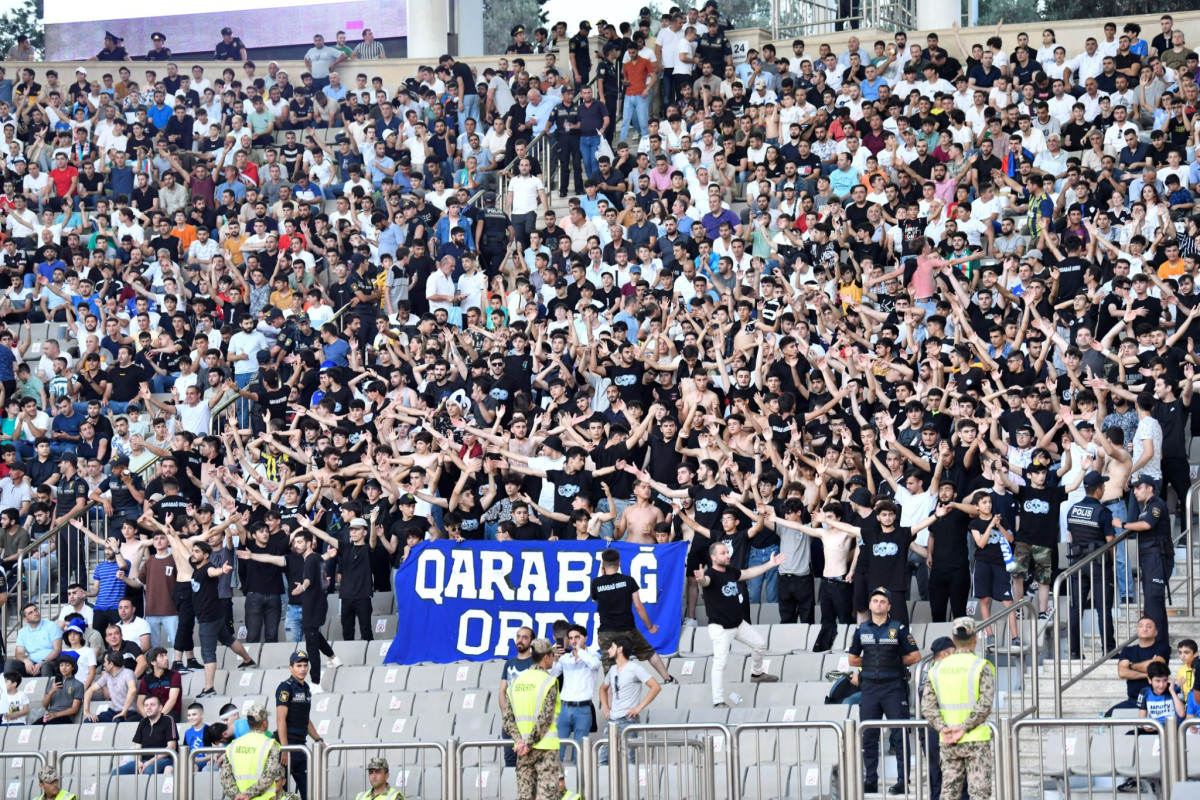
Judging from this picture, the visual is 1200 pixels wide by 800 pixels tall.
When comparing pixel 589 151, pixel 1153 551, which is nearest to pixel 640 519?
pixel 1153 551

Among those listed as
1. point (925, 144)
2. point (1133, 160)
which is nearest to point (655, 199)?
point (925, 144)

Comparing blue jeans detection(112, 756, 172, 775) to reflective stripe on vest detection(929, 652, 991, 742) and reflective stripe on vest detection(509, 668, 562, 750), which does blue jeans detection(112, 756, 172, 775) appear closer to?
reflective stripe on vest detection(509, 668, 562, 750)

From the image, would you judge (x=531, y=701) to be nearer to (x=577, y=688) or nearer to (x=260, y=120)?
(x=577, y=688)

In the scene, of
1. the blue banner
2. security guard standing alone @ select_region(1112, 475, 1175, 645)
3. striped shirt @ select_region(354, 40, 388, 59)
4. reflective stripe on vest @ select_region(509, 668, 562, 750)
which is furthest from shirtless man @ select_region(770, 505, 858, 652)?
striped shirt @ select_region(354, 40, 388, 59)

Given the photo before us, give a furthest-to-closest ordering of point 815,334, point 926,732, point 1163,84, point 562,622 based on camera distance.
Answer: point 1163,84 < point 815,334 < point 562,622 < point 926,732

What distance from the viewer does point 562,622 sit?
16.5 meters

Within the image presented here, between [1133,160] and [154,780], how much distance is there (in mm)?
14520

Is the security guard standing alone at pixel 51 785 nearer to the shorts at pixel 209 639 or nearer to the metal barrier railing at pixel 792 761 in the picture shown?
the shorts at pixel 209 639

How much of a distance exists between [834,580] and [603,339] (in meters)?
5.67

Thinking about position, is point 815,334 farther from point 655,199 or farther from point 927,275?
point 655,199

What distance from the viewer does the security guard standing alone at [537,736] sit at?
13812 millimetres

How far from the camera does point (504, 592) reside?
712 inches

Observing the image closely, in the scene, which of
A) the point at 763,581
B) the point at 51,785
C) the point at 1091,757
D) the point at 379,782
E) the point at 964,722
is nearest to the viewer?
the point at 964,722

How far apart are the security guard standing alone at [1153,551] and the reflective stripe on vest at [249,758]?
7256 mm
